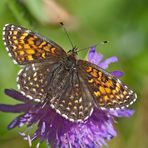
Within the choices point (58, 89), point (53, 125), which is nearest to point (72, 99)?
point (58, 89)

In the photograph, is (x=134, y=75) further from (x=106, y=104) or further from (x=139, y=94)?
(x=106, y=104)

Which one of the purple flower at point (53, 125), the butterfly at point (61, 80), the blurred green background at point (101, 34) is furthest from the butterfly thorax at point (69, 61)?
the blurred green background at point (101, 34)

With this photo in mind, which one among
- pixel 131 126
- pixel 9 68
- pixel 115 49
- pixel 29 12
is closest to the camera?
pixel 29 12

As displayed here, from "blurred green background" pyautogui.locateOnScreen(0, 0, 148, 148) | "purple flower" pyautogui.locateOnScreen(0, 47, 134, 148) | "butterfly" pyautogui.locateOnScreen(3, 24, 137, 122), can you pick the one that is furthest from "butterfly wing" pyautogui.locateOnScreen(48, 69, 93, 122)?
"blurred green background" pyautogui.locateOnScreen(0, 0, 148, 148)

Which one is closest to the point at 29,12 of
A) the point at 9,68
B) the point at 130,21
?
the point at 9,68

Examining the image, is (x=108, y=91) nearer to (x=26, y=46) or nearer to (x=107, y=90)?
(x=107, y=90)

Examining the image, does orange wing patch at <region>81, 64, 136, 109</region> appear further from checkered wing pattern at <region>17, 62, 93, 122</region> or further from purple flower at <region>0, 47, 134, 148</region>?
purple flower at <region>0, 47, 134, 148</region>

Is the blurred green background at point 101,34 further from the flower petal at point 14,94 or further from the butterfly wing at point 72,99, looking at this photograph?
the butterfly wing at point 72,99

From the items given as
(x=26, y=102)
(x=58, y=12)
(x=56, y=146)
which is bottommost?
(x=56, y=146)
